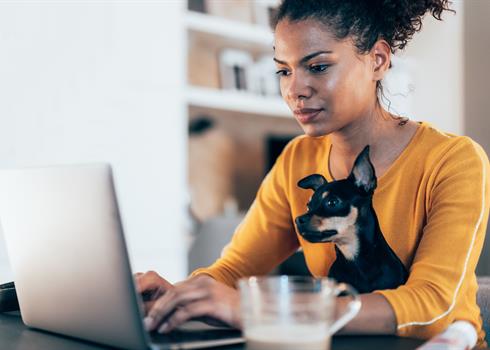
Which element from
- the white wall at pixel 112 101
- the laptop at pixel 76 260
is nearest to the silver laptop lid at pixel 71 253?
the laptop at pixel 76 260

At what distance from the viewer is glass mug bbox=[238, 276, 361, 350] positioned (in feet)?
2.06

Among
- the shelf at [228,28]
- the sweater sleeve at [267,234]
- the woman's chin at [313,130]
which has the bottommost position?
the sweater sleeve at [267,234]

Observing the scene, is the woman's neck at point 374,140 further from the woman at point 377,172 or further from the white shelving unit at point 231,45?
the white shelving unit at point 231,45

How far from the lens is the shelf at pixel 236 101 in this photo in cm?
324

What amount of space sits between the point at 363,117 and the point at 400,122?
0.07 meters

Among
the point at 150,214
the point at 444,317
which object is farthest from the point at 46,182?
the point at 150,214

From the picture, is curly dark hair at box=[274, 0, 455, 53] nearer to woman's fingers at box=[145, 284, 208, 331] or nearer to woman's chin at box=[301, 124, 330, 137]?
woman's chin at box=[301, 124, 330, 137]

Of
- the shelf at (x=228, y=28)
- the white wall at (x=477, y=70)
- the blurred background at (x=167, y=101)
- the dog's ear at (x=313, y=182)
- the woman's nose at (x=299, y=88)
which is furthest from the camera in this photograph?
the shelf at (x=228, y=28)

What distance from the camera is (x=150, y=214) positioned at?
2977 millimetres

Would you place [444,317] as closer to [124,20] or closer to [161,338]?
[161,338]

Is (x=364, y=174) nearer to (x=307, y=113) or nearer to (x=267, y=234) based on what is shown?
(x=307, y=113)

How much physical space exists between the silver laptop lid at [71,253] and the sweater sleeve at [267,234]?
1.53ft

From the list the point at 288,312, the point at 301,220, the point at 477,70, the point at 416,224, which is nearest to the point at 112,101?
the point at 477,70

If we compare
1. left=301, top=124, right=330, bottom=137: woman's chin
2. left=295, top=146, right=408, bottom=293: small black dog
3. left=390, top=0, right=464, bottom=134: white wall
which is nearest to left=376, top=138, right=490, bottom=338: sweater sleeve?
left=295, top=146, right=408, bottom=293: small black dog
